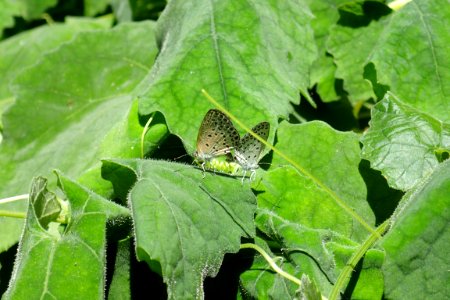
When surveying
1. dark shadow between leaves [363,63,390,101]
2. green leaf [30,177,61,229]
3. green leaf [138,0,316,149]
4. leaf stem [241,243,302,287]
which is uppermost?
green leaf [138,0,316,149]

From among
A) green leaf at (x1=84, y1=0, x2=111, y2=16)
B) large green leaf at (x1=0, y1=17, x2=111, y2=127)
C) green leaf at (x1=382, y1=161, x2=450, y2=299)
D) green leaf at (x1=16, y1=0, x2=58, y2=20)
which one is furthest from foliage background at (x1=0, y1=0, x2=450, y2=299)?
green leaf at (x1=16, y1=0, x2=58, y2=20)

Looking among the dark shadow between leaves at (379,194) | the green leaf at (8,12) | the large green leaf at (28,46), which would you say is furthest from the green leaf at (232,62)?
the green leaf at (8,12)

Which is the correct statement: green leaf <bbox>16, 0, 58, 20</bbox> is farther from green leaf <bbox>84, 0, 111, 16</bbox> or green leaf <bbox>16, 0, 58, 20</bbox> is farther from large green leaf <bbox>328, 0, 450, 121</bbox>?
large green leaf <bbox>328, 0, 450, 121</bbox>

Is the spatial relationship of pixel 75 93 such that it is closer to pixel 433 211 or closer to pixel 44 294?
pixel 44 294

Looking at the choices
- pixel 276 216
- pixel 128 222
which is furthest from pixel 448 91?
pixel 128 222

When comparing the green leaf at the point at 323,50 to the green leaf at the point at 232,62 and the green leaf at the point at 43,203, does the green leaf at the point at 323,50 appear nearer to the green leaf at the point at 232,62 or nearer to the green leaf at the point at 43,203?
the green leaf at the point at 232,62
